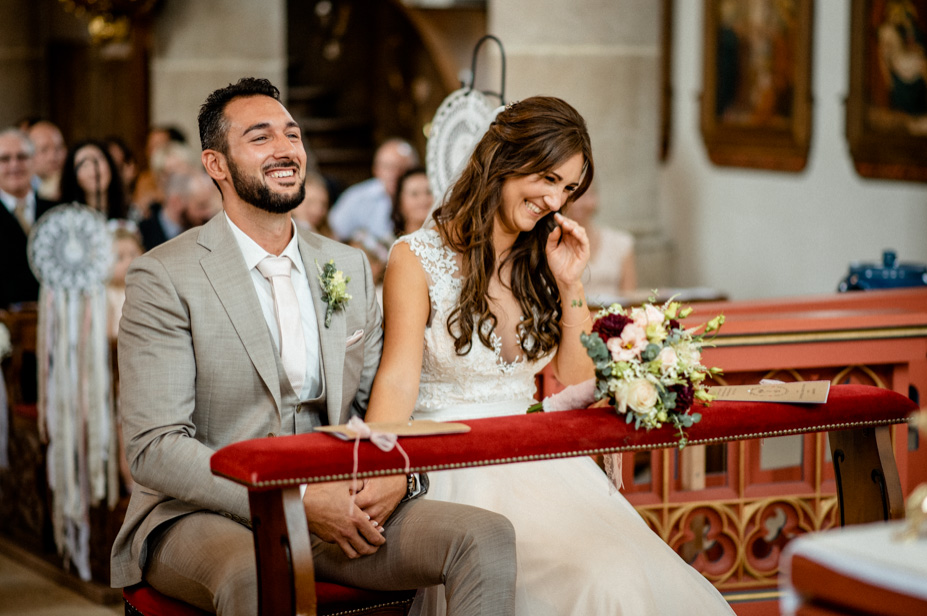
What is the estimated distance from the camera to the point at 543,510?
10.0ft

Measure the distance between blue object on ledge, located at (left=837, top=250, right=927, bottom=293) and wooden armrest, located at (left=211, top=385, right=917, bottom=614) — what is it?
2154mm

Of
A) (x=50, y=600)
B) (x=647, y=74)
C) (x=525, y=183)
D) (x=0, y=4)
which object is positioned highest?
(x=0, y=4)

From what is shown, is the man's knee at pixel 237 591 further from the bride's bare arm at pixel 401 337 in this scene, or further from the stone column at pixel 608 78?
the stone column at pixel 608 78

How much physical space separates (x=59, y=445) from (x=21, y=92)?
9.16 m

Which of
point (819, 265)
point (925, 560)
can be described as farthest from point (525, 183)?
point (819, 265)

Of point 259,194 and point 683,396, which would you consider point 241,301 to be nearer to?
point 259,194

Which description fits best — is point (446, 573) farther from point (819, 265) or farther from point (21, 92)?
point (21, 92)

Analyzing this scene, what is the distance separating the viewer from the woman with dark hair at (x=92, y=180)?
6.21 metres

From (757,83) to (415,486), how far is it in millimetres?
5302

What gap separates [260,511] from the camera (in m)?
2.46

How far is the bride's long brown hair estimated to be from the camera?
10.9 ft

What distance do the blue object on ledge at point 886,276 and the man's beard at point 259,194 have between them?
9.83ft

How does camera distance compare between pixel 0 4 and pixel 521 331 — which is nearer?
pixel 521 331

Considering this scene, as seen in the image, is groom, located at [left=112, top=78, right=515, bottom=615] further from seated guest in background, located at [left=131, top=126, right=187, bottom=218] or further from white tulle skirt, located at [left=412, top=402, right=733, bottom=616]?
seated guest in background, located at [left=131, top=126, right=187, bottom=218]
